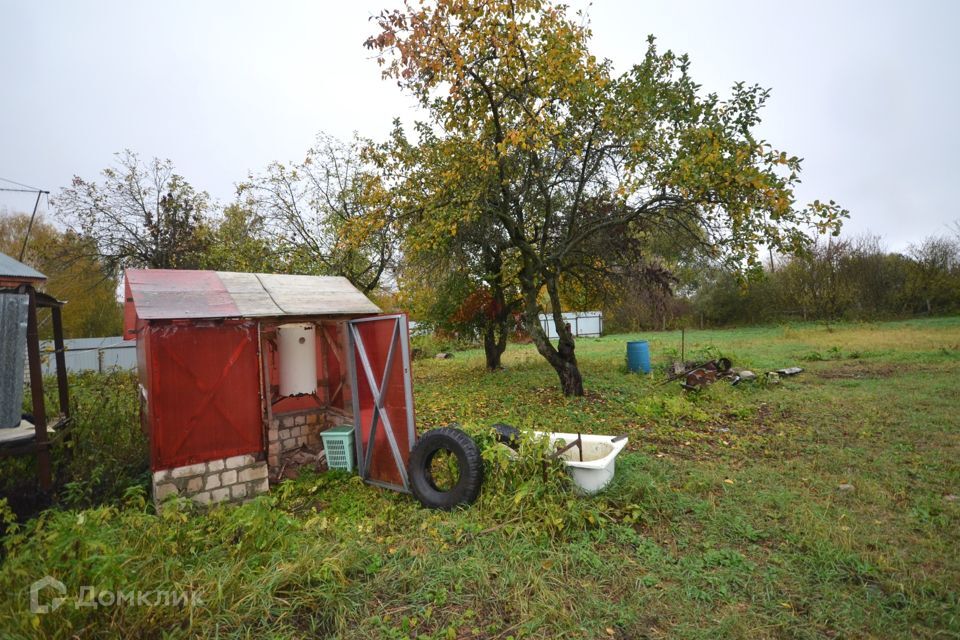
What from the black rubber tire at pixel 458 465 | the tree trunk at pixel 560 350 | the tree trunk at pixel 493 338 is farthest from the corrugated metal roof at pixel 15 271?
the tree trunk at pixel 493 338

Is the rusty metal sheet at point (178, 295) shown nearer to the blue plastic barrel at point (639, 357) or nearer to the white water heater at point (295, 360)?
the white water heater at point (295, 360)

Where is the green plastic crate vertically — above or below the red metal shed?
below

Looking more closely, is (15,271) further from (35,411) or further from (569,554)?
(569,554)

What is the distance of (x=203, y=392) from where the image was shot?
4.85 metres

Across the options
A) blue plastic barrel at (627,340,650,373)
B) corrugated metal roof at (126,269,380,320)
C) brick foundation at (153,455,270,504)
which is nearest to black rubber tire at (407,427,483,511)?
brick foundation at (153,455,270,504)

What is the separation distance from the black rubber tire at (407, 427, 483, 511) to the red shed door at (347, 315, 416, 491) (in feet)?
0.82

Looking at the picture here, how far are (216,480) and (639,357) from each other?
1022 centimetres

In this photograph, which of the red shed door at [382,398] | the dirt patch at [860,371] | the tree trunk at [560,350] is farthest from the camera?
the dirt patch at [860,371]

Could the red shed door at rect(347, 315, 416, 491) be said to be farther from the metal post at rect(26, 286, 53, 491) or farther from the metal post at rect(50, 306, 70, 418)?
the metal post at rect(50, 306, 70, 418)

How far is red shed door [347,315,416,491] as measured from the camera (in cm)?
491

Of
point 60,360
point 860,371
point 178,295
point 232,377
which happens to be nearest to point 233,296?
point 178,295

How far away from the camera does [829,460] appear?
5.07 m

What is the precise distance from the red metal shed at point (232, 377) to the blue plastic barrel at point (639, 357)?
27.1ft

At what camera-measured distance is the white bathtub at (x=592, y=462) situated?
4.17 metres
